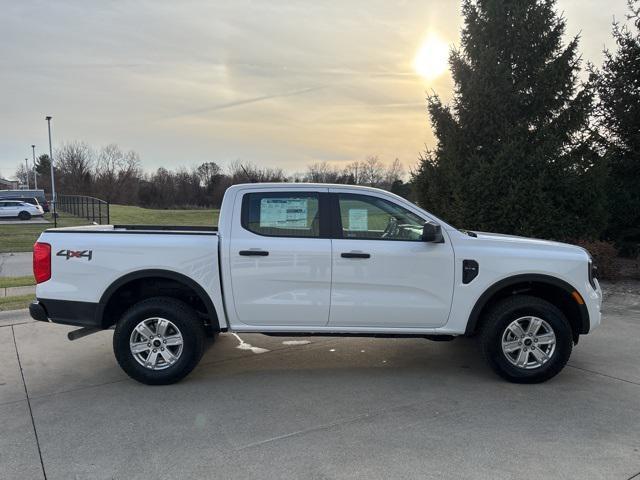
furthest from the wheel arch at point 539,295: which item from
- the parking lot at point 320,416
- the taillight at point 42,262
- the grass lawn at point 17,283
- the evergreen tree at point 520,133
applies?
the grass lawn at point 17,283

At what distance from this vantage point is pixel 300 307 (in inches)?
184

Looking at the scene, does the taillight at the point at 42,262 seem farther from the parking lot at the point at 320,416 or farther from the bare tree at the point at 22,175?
the bare tree at the point at 22,175

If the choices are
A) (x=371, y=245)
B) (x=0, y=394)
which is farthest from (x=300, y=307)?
(x=0, y=394)

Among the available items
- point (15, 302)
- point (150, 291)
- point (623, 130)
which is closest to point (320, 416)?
point (150, 291)

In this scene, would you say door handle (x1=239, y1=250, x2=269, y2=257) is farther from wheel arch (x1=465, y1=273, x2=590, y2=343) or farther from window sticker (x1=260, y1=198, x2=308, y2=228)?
wheel arch (x1=465, y1=273, x2=590, y2=343)

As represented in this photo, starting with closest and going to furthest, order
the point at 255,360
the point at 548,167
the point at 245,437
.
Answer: the point at 245,437
the point at 255,360
the point at 548,167

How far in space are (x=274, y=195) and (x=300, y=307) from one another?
110 cm

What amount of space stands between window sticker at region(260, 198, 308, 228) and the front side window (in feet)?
1.21

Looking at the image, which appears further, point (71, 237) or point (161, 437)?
point (71, 237)

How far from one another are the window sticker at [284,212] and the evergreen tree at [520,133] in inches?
267

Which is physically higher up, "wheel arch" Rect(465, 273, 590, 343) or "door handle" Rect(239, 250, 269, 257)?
"door handle" Rect(239, 250, 269, 257)

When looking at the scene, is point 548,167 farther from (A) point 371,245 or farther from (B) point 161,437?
(B) point 161,437

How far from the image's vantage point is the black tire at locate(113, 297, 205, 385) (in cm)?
461

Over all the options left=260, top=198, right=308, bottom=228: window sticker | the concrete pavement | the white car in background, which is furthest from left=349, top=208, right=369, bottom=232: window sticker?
the white car in background
